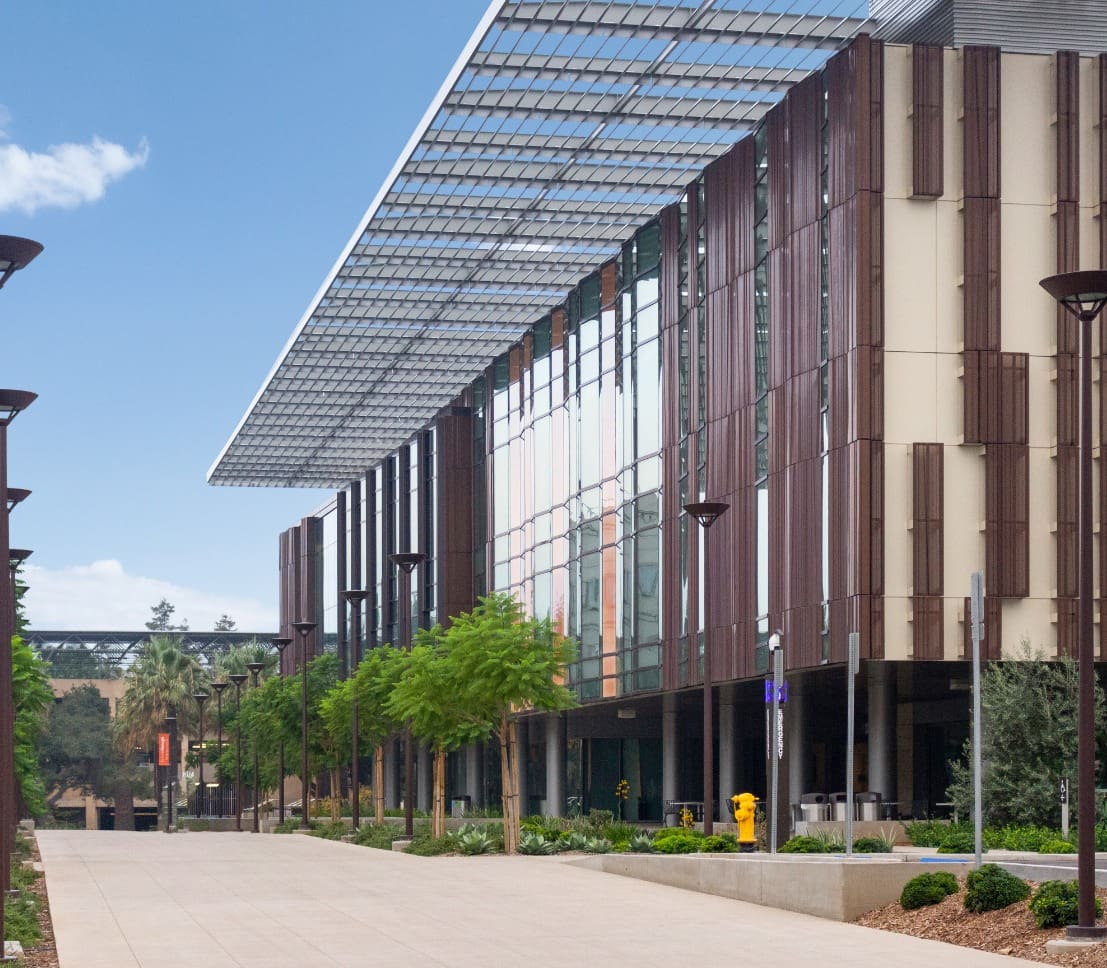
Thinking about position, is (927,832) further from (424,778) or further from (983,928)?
(424,778)

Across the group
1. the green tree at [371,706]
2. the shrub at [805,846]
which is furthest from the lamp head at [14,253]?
the green tree at [371,706]

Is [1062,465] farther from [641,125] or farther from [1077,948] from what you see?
[1077,948]

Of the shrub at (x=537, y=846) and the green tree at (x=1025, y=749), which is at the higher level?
the green tree at (x=1025, y=749)

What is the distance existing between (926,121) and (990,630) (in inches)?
400

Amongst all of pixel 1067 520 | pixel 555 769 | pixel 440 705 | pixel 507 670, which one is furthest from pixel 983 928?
pixel 555 769

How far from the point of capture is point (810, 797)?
137 feet

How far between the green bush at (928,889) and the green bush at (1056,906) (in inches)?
95.2

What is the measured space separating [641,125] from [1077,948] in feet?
92.7

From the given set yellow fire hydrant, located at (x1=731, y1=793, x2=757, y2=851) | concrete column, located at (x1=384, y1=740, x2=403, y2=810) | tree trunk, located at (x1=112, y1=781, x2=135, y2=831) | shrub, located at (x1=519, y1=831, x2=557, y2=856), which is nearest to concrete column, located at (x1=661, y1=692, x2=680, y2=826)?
shrub, located at (x1=519, y1=831, x2=557, y2=856)

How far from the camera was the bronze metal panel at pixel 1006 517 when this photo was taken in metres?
36.0

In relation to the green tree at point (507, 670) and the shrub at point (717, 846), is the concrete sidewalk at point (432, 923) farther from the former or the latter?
the green tree at point (507, 670)

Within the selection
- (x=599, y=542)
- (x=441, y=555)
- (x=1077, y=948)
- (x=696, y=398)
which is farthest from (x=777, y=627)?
(x=441, y=555)

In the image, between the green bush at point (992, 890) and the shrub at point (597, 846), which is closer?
the green bush at point (992, 890)

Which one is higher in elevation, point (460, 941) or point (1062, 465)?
point (1062, 465)
